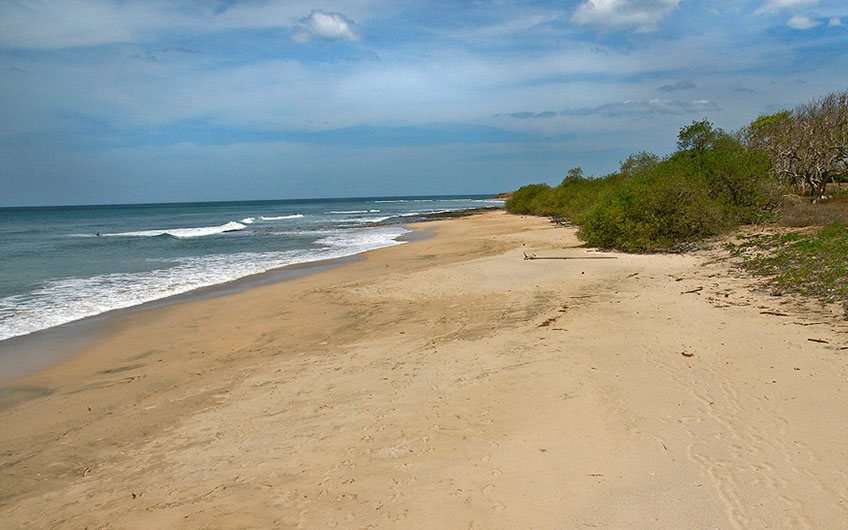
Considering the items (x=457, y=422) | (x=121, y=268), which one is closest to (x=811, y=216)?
(x=457, y=422)

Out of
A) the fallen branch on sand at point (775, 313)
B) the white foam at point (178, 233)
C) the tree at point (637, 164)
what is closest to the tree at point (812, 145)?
the tree at point (637, 164)

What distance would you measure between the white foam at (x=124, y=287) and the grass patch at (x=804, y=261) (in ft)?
49.6

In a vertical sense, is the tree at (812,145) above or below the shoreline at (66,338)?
above

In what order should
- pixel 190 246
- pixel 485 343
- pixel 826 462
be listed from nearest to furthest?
pixel 826 462, pixel 485 343, pixel 190 246

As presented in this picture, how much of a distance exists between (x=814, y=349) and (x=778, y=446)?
10.2 ft

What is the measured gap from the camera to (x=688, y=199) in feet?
62.6

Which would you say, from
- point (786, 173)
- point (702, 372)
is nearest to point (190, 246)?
point (702, 372)

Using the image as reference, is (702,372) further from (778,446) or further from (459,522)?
(459,522)

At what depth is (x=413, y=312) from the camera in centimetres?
1197

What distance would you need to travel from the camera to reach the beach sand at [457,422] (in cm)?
450

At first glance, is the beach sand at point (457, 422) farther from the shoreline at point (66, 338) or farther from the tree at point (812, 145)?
the tree at point (812, 145)

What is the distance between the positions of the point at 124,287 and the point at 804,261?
18.3 meters

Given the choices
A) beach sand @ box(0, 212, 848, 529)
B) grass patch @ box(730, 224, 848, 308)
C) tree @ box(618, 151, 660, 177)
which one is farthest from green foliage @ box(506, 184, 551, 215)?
beach sand @ box(0, 212, 848, 529)

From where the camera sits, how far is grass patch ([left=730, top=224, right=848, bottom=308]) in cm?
1013
